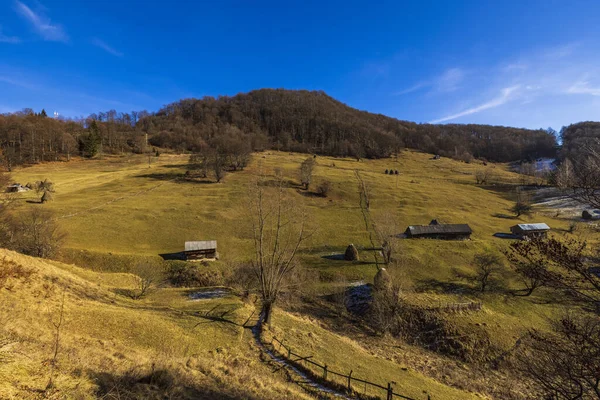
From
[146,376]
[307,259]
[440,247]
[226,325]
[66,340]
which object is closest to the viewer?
[146,376]

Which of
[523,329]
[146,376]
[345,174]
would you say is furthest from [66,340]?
[345,174]

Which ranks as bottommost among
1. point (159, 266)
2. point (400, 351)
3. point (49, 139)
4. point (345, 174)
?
point (400, 351)

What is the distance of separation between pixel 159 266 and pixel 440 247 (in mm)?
51759

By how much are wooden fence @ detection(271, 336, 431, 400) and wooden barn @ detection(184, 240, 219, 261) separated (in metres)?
31.3

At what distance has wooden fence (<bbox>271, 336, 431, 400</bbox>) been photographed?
17.3m

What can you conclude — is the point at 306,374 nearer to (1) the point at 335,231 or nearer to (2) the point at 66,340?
(2) the point at 66,340

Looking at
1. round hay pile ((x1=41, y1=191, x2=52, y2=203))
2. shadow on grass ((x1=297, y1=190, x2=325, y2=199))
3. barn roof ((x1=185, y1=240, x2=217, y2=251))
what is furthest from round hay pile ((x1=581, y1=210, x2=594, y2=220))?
round hay pile ((x1=41, y1=191, x2=52, y2=203))

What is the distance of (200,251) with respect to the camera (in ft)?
157

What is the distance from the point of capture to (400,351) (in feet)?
94.5

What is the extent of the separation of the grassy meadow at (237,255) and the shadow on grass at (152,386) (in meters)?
0.71

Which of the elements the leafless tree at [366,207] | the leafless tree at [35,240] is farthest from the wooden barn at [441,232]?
the leafless tree at [35,240]

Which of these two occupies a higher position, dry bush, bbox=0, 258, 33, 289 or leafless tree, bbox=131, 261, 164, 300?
dry bush, bbox=0, 258, 33, 289

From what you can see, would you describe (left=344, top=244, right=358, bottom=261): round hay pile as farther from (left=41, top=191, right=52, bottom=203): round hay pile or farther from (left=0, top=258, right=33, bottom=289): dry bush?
(left=41, top=191, right=52, bottom=203): round hay pile

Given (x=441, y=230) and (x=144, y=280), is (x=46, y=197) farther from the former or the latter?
(x=441, y=230)
